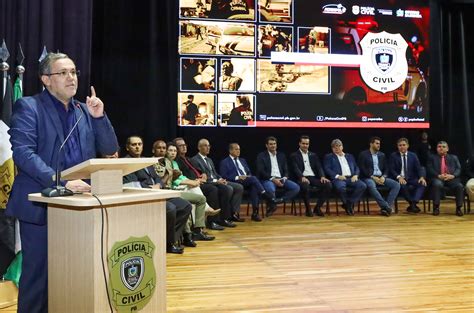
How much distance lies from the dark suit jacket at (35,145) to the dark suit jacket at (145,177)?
8.93ft

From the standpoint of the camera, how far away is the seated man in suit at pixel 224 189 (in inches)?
Answer: 280

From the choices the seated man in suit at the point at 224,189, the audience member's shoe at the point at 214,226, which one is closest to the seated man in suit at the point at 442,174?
the seated man in suit at the point at 224,189

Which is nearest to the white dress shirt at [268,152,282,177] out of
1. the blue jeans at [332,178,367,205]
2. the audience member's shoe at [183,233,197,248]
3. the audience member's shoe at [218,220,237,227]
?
the blue jeans at [332,178,367,205]

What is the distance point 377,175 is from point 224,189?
2.61 meters

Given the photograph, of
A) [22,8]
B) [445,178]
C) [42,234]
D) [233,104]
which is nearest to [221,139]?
[233,104]

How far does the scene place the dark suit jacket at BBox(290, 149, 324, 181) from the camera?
8.17 metres

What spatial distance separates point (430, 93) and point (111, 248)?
8.15 meters

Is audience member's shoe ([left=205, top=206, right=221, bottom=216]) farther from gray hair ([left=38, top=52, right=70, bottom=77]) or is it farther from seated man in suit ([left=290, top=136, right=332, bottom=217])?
gray hair ([left=38, top=52, right=70, bottom=77])

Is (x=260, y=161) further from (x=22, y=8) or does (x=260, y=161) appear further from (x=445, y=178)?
(x=22, y=8)

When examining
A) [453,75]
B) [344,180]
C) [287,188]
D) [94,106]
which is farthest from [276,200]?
[94,106]

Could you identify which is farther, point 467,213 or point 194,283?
point 467,213

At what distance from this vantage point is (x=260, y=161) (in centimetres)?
796

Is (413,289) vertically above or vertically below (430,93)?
below

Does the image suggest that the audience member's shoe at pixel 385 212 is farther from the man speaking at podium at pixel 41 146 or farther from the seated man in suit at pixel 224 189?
the man speaking at podium at pixel 41 146
